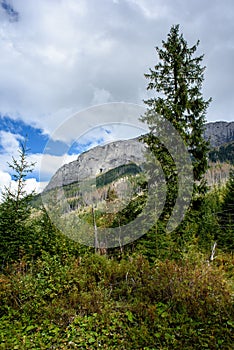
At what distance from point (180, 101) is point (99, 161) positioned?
5655 millimetres

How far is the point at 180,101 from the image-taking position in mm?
12727

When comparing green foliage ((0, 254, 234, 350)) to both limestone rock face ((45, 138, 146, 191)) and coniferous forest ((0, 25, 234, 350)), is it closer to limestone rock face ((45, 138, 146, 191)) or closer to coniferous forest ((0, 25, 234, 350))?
coniferous forest ((0, 25, 234, 350))

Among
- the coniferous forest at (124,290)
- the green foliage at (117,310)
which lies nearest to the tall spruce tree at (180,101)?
the coniferous forest at (124,290)

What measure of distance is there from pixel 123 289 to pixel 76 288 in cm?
133

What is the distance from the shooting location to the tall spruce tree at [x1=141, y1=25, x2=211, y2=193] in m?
12.2

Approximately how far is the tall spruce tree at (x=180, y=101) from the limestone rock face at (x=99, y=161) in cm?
108

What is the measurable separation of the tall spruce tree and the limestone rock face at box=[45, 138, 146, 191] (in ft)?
3.53

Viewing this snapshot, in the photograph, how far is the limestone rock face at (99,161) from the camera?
9.81 metres

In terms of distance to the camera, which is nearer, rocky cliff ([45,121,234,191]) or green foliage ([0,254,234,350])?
green foliage ([0,254,234,350])

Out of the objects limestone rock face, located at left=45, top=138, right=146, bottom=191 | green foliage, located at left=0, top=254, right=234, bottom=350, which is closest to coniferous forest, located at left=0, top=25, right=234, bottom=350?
green foliage, located at left=0, top=254, right=234, bottom=350

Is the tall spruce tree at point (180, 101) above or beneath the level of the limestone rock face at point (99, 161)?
above

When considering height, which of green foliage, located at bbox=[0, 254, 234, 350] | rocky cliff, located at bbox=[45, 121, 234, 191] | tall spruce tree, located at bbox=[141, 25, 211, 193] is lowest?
green foliage, located at bbox=[0, 254, 234, 350]

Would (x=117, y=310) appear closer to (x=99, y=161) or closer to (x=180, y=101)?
(x=99, y=161)

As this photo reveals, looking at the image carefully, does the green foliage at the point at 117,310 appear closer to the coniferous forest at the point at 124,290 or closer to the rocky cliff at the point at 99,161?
the coniferous forest at the point at 124,290
